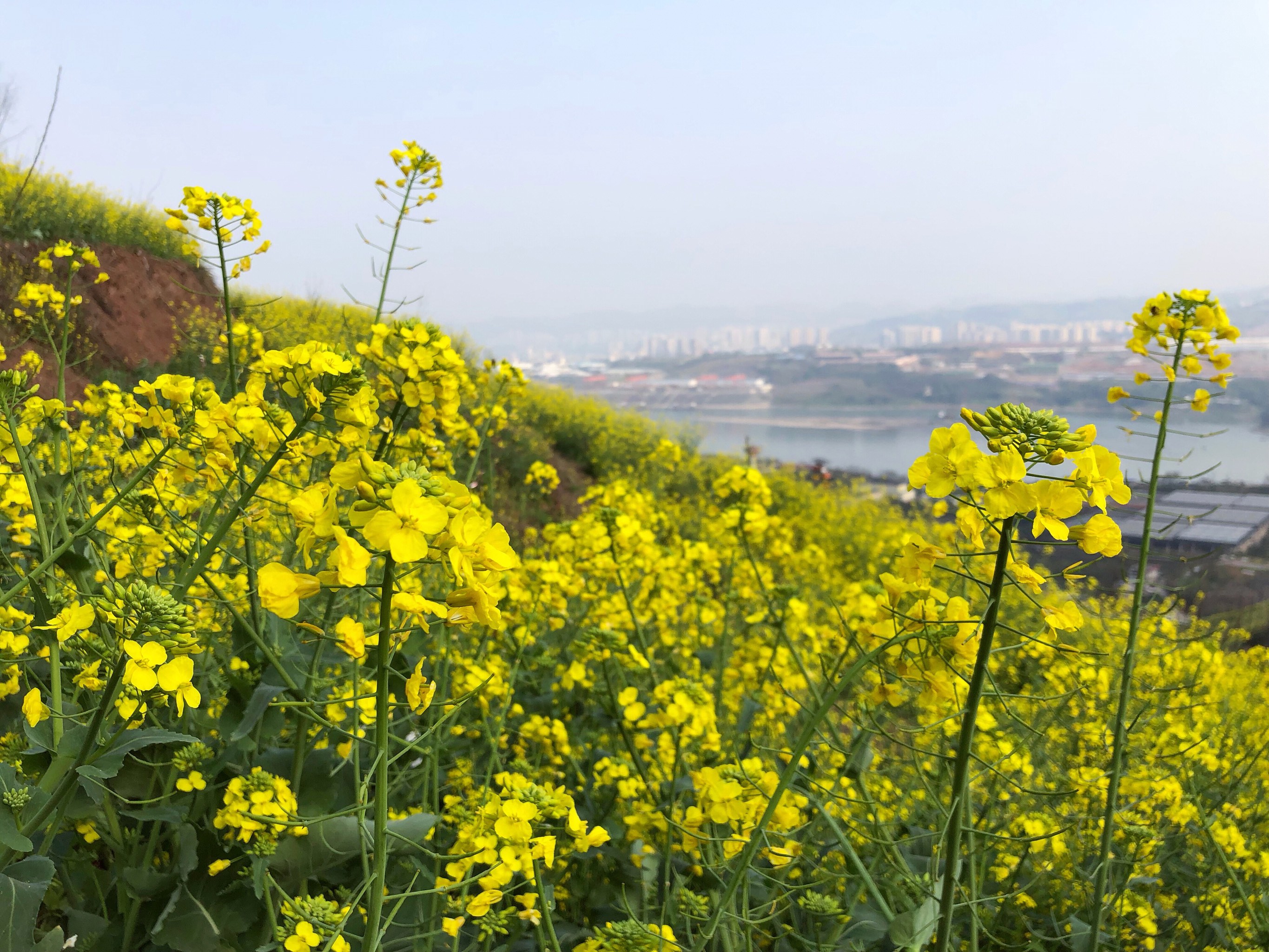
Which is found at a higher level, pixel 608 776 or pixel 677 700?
pixel 677 700

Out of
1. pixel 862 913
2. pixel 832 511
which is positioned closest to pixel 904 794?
pixel 862 913

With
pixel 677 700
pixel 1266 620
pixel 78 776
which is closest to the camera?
pixel 78 776

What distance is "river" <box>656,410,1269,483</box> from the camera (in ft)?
33.5

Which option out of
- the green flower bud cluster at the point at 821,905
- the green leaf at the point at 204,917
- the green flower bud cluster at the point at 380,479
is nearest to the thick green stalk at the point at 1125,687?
the green flower bud cluster at the point at 821,905

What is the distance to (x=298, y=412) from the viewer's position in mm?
1995

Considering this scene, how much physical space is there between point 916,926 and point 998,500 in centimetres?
74

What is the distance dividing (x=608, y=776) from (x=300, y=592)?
131cm

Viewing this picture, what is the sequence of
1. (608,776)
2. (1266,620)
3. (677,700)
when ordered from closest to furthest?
(677,700) < (608,776) < (1266,620)

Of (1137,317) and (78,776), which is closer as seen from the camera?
(78,776)

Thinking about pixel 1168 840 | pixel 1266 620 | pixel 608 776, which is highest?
pixel 608 776

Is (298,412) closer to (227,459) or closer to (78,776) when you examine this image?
(227,459)

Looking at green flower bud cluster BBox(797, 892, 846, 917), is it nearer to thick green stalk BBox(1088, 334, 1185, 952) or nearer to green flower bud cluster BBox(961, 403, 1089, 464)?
thick green stalk BBox(1088, 334, 1185, 952)

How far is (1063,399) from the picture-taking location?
12.0 meters

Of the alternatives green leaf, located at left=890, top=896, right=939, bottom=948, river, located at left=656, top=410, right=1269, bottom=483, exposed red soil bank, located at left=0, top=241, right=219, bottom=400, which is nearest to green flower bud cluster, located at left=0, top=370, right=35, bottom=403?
green leaf, located at left=890, top=896, right=939, bottom=948
